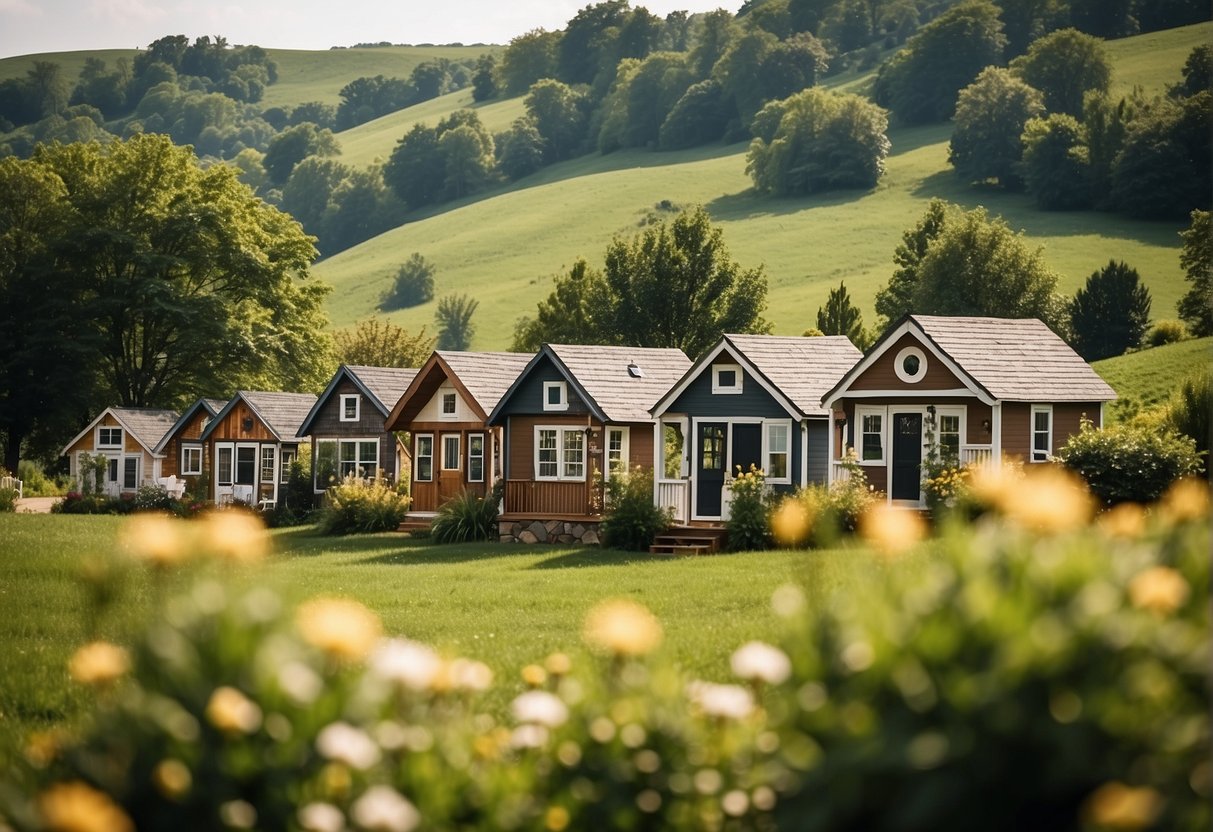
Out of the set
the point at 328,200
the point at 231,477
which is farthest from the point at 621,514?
the point at 328,200

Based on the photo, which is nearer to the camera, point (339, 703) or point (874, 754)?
point (874, 754)

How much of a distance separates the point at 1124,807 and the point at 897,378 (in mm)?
33686

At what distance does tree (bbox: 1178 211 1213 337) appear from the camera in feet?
239

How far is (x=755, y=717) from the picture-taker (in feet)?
20.8

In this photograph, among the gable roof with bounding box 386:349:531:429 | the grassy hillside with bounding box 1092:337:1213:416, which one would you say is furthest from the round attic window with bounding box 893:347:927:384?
the grassy hillside with bounding box 1092:337:1213:416

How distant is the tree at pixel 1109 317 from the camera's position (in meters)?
82.9

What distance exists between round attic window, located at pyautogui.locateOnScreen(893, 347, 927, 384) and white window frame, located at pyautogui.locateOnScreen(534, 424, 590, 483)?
9.16 metres

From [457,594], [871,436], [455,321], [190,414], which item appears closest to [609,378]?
[871,436]

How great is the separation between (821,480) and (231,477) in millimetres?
27262

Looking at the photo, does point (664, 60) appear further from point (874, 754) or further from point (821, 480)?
point (874, 754)

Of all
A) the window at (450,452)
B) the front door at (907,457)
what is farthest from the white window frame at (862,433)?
the window at (450,452)

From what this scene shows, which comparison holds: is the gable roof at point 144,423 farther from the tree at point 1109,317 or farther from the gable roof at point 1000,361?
the tree at point 1109,317

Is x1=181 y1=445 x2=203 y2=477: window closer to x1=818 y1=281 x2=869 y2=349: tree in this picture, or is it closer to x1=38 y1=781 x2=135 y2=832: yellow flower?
x1=818 y1=281 x2=869 y2=349: tree

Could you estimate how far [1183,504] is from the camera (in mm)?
Result: 6156
